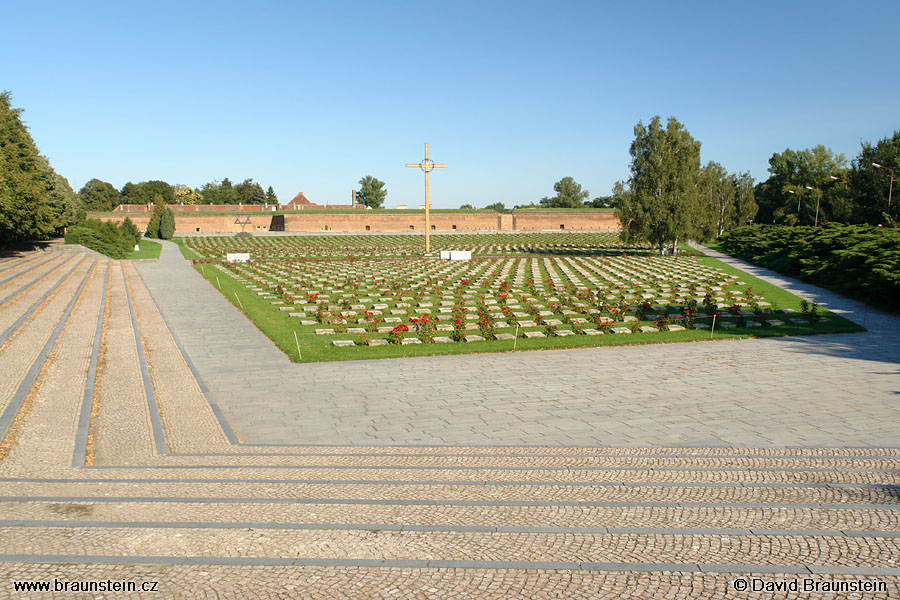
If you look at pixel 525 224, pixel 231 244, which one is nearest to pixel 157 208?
pixel 231 244

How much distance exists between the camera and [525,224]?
7275cm

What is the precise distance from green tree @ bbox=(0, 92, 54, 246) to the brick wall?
32.9 meters

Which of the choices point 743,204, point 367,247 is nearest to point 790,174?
point 743,204

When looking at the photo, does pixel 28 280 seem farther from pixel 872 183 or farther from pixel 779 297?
pixel 872 183

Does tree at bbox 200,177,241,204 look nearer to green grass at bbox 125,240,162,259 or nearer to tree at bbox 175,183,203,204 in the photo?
tree at bbox 175,183,203,204

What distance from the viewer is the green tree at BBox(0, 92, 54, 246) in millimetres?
24598

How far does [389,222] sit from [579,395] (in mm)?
63816

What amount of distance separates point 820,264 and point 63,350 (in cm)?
2338

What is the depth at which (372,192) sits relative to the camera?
104438 millimetres

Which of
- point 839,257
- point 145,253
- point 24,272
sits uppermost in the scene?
point 839,257

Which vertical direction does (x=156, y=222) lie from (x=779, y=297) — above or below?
above

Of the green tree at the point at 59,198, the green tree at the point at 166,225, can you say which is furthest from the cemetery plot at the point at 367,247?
the green tree at the point at 59,198

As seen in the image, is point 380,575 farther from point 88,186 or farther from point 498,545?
point 88,186

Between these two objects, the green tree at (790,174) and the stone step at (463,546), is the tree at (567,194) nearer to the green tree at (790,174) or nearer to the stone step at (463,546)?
the green tree at (790,174)
